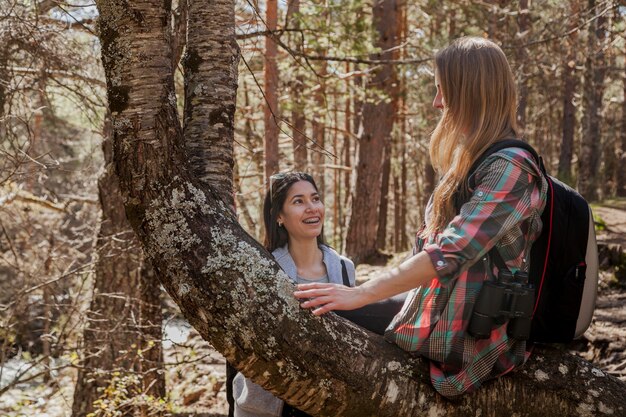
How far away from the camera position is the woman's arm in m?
2.11

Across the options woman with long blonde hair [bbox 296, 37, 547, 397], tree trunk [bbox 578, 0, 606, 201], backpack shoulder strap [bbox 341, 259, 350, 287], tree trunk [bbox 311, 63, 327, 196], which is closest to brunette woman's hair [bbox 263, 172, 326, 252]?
backpack shoulder strap [bbox 341, 259, 350, 287]

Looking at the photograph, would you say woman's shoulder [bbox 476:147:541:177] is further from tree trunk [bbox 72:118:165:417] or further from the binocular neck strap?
tree trunk [bbox 72:118:165:417]

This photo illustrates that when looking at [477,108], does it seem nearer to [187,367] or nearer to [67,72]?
[67,72]

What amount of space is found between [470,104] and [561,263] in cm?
63

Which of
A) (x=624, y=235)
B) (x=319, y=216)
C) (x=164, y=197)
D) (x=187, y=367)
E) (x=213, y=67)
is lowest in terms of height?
(x=187, y=367)

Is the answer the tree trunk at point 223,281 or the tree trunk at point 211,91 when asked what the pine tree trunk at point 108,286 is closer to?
the tree trunk at point 211,91

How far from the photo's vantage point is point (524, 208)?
2133 mm

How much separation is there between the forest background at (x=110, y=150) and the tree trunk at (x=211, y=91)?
3 centimetres

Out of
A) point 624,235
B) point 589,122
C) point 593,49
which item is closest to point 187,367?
point 624,235

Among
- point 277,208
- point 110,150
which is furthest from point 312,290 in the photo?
point 110,150

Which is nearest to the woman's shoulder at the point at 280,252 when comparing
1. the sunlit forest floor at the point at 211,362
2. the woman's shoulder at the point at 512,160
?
the sunlit forest floor at the point at 211,362

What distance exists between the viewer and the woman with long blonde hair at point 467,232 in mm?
2105

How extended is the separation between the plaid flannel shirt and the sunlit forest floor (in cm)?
249

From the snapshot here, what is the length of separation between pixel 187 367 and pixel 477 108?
719 centimetres
